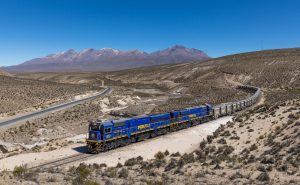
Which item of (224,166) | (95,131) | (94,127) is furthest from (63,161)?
(224,166)

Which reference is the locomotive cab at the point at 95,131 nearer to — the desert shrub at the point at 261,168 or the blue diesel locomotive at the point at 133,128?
the blue diesel locomotive at the point at 133,128

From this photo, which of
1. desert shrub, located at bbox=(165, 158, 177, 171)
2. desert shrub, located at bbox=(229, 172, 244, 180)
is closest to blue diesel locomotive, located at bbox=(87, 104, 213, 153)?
desert shrub, located at bbox=(165, 158, 177, 171)

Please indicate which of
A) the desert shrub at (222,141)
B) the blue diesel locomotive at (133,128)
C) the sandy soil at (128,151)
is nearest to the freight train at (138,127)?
the blue diesel locomotive at (133,128)

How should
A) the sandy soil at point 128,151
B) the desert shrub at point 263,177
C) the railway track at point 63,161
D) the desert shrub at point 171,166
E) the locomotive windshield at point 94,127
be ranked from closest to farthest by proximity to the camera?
the desert shrub at point 263,177, the desert shrub at point 171,166, the railway track at point 63,161, the sandy soil at point 128,151, the locomotive windshield at point 94,127

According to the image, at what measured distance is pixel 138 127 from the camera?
3847 centimetres

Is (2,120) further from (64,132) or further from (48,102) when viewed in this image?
(48,102)

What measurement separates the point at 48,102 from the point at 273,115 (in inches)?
2240

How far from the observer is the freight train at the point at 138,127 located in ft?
111

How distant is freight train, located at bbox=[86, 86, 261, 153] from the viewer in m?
33.8

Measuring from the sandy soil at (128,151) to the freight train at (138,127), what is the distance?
907mm

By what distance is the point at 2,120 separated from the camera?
5553 centimetres

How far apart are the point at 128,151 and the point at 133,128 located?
12.8ft

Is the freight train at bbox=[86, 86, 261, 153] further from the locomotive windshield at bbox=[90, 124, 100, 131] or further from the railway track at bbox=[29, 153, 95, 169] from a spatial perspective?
the railway track at bbox=[29, 153, 95, 169]

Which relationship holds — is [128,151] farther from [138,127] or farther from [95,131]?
[138,127]
